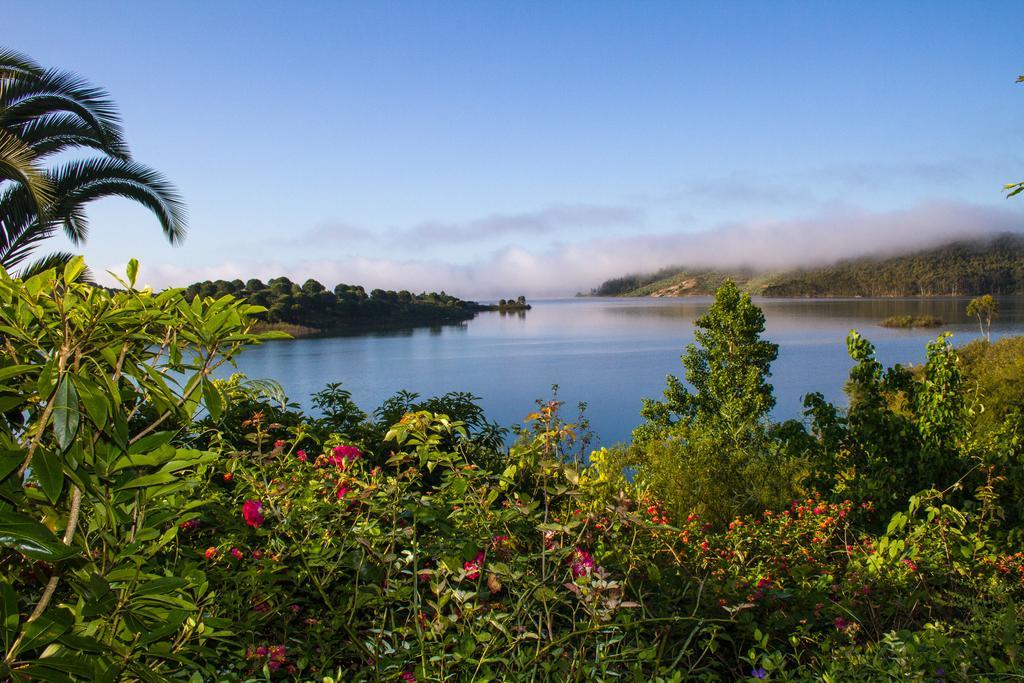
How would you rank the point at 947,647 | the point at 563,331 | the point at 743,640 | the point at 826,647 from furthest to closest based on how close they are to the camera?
the point at 563,331
the point at 743,640
the point at 826,647
the point at 947,647

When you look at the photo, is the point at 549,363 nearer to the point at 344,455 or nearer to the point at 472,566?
the point at 344,455

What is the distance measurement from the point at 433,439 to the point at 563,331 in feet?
213

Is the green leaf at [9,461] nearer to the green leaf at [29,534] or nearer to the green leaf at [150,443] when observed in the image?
the green leaf at [29,534]

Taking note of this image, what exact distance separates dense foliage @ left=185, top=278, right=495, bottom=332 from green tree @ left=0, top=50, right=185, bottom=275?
19.4m

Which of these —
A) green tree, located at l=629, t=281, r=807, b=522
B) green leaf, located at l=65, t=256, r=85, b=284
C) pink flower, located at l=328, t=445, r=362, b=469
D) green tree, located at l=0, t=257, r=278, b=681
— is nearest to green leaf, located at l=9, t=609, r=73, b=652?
green tree, located at l=0, t=257, r=278, b=681

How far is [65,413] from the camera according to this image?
88 centimetres

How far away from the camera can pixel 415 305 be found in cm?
6069

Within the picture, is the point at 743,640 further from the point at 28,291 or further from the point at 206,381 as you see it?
the point at 28,291

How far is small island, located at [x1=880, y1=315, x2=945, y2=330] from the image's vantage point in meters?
59.4

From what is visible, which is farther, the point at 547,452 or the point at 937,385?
the point at 937,385

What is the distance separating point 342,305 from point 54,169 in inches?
1561

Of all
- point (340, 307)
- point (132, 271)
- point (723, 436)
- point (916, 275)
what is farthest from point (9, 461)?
point (916, 275)

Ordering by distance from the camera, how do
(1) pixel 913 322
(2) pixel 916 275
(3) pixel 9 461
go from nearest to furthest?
1. (3) pixel 9 461
2. (1) pixel 913 322
3. (2) pixel 916 275

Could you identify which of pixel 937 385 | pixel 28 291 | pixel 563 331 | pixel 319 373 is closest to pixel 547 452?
pixel 28 291
